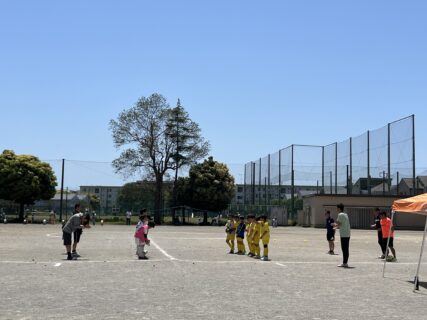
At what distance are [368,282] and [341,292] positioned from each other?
79.8 inches

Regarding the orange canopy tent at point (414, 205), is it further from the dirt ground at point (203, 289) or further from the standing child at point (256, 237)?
the standing child at point (256, 237)

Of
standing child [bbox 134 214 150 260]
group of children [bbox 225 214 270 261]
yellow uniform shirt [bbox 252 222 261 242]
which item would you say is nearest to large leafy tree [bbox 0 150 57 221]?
group of children [bbox 225 214 270 261]

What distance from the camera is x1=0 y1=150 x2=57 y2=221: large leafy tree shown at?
56438mm

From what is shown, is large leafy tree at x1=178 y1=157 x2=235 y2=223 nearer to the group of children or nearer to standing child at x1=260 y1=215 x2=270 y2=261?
the group of children

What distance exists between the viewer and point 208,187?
6331cm

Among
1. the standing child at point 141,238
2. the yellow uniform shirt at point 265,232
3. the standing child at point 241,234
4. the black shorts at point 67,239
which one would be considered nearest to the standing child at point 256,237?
the yellow uniform shirt at point 265,232

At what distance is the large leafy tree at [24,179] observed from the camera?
56438 mm

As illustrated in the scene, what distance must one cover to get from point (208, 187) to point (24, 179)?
64.5 ft

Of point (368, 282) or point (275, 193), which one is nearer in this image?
point (368, 282)

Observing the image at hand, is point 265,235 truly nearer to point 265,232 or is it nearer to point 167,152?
point 265,232

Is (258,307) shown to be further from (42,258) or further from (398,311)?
(42,258)

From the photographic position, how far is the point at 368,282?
1263 cm

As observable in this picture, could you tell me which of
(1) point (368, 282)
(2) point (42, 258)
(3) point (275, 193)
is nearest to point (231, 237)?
(2) point (42, 258)

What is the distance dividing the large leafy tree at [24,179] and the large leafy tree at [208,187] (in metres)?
15.1
